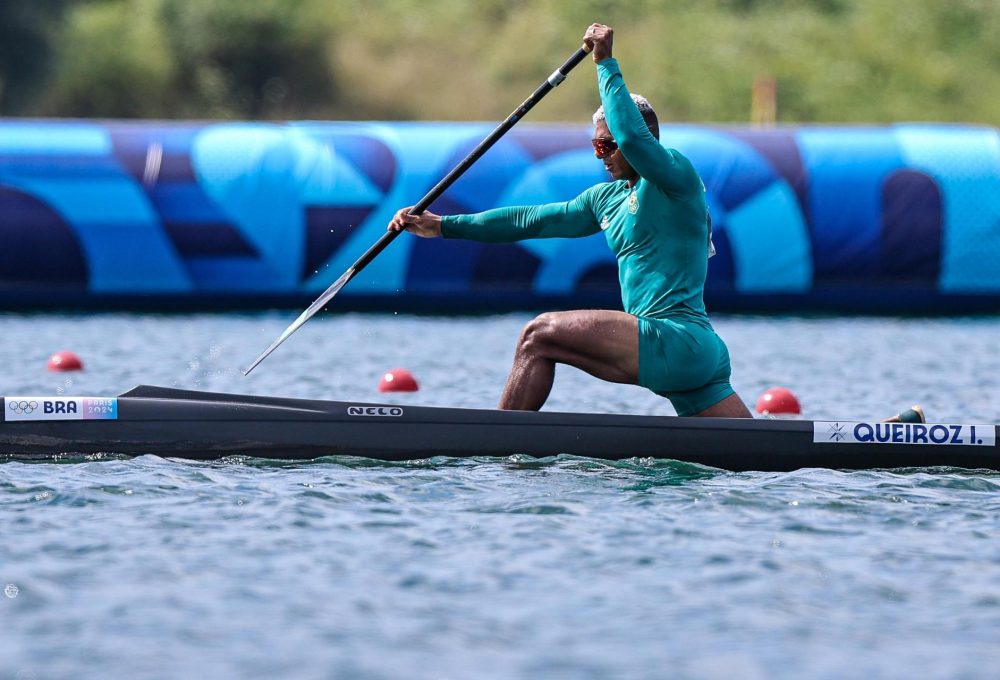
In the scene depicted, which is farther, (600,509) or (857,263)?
(857,263)

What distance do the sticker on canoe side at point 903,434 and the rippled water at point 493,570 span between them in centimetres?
16

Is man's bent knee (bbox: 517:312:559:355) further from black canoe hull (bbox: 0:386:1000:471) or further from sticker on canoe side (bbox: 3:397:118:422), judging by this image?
sticker on canoe side (bbox: 3:397:118:422)

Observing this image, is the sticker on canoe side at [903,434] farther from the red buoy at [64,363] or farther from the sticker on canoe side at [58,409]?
the red buoy at [64,363]

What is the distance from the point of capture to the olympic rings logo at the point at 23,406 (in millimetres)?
7535

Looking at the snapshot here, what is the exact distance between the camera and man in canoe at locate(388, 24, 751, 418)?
Answer: 7.20 metres

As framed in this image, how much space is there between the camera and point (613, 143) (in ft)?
24.4

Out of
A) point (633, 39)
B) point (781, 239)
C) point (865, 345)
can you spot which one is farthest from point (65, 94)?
point (865, 345)

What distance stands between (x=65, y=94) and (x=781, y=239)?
25277mm

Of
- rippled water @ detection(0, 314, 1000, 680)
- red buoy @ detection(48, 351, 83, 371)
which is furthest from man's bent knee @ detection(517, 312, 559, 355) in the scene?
red buoy @ detection(48, 351, 83, 371)

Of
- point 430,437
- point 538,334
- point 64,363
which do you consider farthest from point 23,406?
point 64,363

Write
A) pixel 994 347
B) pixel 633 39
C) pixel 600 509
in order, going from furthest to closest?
pixel 633 39
pixel 994 347
pixel 600 509

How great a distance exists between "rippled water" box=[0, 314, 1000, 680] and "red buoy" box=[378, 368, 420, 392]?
431 cm

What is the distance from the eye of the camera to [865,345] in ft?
50.2

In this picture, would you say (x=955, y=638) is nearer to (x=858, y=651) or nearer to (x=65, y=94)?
(x=858, y=651)
